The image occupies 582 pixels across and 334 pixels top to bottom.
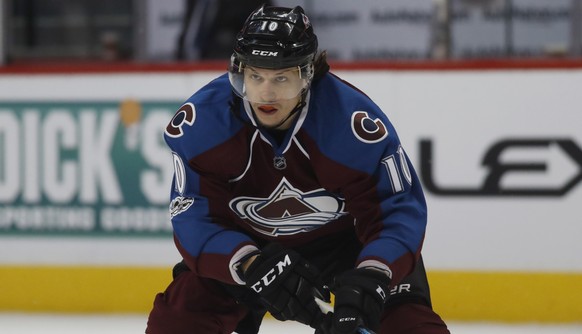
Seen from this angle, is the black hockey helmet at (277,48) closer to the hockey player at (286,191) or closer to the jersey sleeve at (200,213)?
the hockey player at (286,191)

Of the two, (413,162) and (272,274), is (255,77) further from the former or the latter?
(413,162)

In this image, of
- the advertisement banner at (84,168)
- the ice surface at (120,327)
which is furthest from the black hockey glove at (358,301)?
the advertisement banner at (84,168)

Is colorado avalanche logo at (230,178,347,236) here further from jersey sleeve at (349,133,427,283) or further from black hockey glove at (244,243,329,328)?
black hockey glove at (244,243,329,328)

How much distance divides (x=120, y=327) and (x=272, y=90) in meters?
2.02

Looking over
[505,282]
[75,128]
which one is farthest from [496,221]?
[75,128]

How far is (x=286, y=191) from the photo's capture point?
2389 mm

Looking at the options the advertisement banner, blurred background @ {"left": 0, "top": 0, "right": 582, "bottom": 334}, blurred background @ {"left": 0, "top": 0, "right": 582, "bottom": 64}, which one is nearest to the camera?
blurred background @ {"left": 0, "top": 0, "right": 582, "bottom": 334}

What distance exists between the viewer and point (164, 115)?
14.2 feet

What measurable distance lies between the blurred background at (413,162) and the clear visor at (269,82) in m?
1.96

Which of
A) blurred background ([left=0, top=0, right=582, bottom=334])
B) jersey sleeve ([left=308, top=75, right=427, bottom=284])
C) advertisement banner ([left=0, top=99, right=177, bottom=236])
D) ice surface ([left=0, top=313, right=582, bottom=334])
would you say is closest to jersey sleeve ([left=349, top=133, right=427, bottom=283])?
jersey sleeve ([left=308, top=75, right=427, bottom=284])

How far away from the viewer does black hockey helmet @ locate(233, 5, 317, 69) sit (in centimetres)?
218

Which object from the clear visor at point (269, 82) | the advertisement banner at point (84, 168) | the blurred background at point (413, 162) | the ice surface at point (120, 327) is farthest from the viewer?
the advertisement banner at point (84, 168)

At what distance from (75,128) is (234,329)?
2081mm

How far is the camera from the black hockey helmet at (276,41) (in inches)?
85.8
